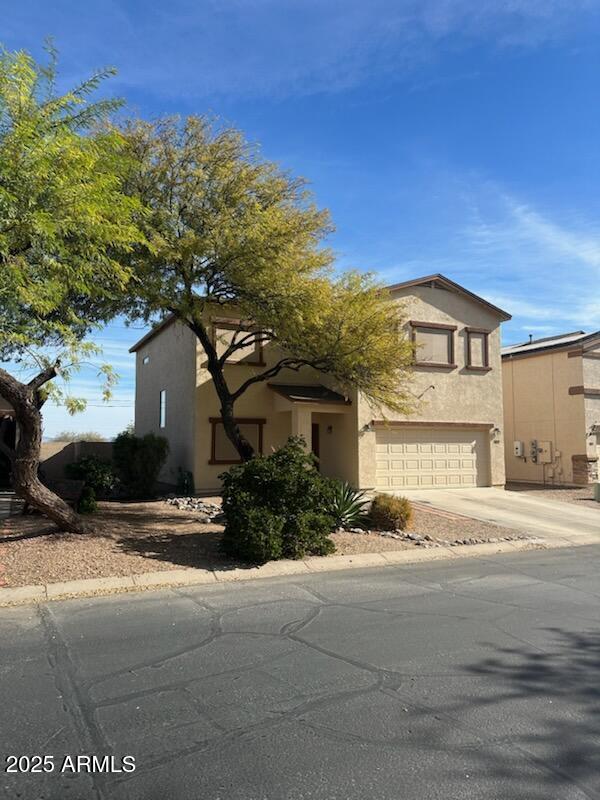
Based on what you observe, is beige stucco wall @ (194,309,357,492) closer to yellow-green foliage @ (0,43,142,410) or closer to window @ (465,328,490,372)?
window @ (465,328,490,372)

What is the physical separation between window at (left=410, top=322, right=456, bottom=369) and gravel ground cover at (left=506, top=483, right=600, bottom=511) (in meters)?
5.50

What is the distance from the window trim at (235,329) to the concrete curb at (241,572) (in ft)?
22.8

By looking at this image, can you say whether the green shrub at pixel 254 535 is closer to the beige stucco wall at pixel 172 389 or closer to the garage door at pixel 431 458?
the beige stucco wall at pixel 172 389

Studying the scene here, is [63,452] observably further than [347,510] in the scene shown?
Yes

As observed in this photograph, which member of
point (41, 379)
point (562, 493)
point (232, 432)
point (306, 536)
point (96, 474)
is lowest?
point (306, 536)

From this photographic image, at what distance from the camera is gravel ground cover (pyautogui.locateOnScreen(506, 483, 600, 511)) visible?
19656 millimetres

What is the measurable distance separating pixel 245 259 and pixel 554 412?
17.4 m

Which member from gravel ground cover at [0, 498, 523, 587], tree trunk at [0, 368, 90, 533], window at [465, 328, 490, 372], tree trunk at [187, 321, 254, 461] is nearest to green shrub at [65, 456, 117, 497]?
gravel ground cover at [0, 498, 523, 587]

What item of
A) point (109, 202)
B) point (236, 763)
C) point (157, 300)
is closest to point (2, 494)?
point (157, 300)

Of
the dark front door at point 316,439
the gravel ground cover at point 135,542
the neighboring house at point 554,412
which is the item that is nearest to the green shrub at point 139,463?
the gravel ground cover at point 135,542

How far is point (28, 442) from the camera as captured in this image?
10031 millimetres

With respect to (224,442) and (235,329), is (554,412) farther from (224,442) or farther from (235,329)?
(235,329)

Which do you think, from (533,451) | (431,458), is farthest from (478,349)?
(533,451)

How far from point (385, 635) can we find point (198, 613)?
219 centimetres
